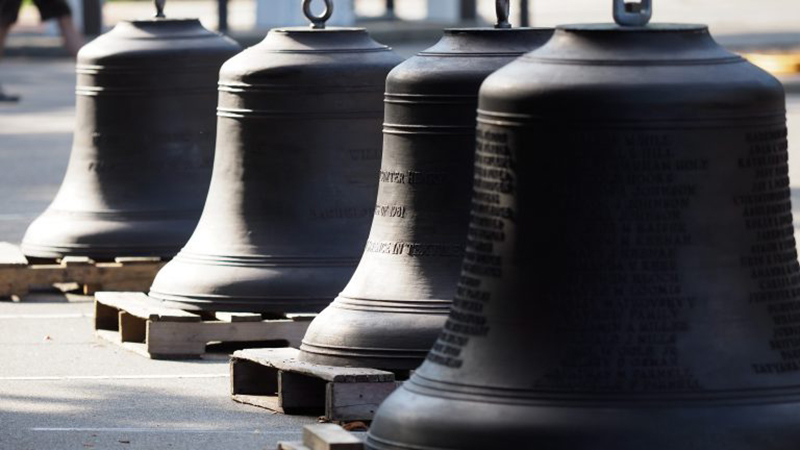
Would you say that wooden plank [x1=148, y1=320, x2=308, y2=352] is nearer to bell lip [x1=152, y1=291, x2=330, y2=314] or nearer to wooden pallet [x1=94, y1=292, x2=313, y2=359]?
wooden pallet [x1=94, y1=292, x2=313, y2=359]

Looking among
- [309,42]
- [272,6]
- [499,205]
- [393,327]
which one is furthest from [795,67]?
[499,205]

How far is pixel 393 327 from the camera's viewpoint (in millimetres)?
7051

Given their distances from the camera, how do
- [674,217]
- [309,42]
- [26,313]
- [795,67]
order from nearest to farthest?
1. [674,217]
2. [309,42]
3. [26,313]
4. [795,67]

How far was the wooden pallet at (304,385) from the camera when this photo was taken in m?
6.54

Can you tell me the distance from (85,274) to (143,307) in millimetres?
1462

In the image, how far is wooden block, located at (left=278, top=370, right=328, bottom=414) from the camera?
22.5 feet

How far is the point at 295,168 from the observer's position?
28.0ft

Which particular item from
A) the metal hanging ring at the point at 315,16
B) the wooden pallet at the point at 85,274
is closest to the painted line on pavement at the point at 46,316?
the wooden pallet at the point at 85,274

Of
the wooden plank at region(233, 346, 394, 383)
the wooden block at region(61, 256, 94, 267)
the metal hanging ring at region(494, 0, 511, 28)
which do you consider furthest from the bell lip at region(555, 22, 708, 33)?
the wooden block at region(61, 256, 94, 267)

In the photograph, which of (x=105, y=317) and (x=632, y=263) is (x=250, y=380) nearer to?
(x=105, y=317)

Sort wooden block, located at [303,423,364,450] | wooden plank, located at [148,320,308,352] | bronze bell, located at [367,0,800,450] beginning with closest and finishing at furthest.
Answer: bronze bell, located at [367,0,800,450] → wooden block, located at [303,423,364,450] → wooden plank, located at [148,320,308,352]

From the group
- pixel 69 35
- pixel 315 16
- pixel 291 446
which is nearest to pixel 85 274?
pixel 315 16

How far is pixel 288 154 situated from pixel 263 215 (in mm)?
279

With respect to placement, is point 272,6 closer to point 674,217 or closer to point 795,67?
point 795,67
